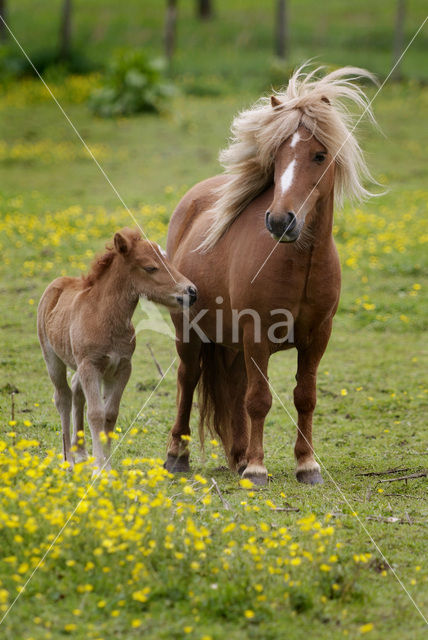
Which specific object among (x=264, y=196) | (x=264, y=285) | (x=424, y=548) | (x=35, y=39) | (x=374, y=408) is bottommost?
(x=35, y=39)

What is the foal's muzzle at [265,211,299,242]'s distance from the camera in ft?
17.7

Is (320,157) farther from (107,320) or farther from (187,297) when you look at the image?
(107,320)

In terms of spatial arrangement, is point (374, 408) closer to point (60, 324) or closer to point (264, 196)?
point (264, 196)

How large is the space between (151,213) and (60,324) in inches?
412

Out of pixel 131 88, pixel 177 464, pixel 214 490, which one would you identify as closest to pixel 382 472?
pixel 214 490

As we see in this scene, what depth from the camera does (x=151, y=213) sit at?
16.4 meters

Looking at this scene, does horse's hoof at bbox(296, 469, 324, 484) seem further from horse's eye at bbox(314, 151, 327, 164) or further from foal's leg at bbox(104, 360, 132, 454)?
horse's eye at bbox(314, 151, 327, 164)

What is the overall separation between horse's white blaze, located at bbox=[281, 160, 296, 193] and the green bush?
2046 cm

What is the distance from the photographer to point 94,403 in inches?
Result: 229

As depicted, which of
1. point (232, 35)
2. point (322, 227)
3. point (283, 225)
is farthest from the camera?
point (232, 35)

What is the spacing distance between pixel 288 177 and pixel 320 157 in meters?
0.33

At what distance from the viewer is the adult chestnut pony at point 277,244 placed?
5.70 meters

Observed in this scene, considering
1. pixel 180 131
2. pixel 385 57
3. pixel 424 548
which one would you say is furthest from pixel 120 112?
pixel 424 548

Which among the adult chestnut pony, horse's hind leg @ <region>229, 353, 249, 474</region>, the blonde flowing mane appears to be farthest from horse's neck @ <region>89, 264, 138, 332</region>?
horse's hind leg @ <region>229, 353, 249, 474</region>
